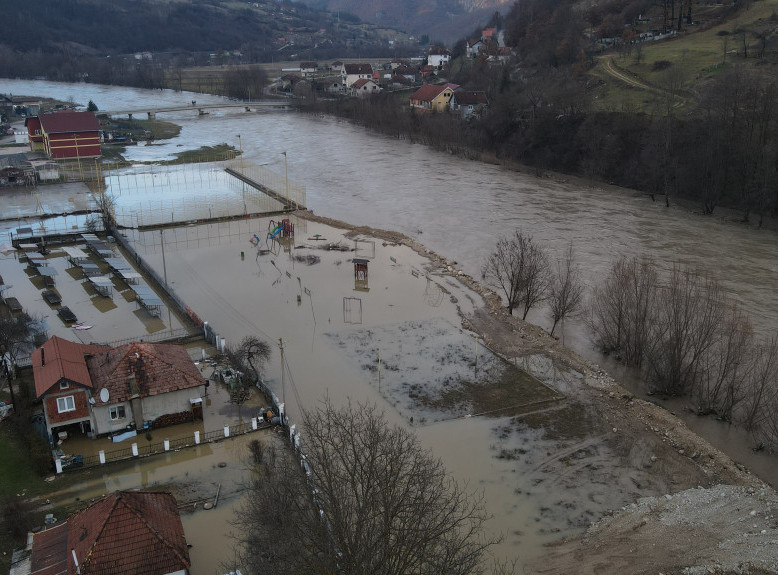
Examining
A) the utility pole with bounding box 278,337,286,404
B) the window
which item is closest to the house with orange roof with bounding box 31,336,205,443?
the window

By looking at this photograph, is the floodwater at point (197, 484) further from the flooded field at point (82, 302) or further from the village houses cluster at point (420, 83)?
the village houses cluster at point (420, 83)

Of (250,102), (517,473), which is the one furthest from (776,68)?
(250,102)

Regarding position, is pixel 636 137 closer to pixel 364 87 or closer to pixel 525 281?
pixel 525 281

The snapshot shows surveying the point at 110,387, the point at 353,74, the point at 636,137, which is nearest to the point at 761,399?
the point at 110,387

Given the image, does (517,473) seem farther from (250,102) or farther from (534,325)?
(250,102)

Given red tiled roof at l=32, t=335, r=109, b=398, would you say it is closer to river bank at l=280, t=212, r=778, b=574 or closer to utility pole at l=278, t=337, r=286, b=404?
utility pole at l=278, t=337, r=286, b=404

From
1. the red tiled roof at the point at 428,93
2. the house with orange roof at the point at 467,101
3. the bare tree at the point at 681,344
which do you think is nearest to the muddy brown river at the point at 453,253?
the bare tree at the point at 681,344
